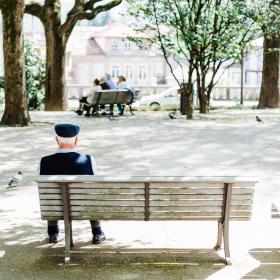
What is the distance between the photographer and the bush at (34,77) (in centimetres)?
2361

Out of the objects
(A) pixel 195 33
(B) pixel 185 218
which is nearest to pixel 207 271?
(B) pixel 185 218

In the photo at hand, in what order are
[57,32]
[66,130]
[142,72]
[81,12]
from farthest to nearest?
[142,72]
[57,32]
[81,12]
[66,130]

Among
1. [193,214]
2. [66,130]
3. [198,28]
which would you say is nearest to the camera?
[193,214]

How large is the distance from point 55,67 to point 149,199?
16.9 meters

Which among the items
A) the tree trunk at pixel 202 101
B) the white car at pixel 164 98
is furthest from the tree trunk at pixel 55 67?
the white car at pixel 164 98

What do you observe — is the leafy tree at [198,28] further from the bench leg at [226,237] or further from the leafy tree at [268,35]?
the bench leg at [226,237]

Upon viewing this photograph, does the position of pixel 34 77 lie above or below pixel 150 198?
above

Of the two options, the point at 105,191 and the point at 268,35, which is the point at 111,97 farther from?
the point at 105,191

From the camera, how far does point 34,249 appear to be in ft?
17.7

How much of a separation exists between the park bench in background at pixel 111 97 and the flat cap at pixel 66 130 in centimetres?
1244

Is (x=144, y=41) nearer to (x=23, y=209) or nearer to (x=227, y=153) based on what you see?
(x=227, y=153)

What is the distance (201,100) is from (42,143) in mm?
8348

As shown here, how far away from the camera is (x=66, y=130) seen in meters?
5.25

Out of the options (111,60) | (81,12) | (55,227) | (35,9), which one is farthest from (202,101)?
(111,60)
